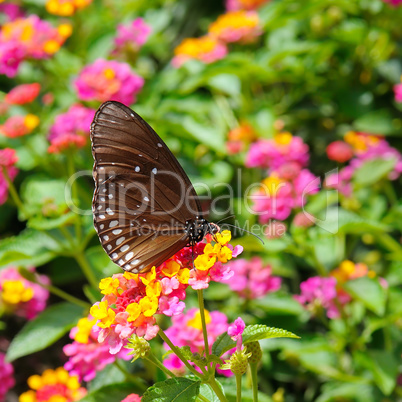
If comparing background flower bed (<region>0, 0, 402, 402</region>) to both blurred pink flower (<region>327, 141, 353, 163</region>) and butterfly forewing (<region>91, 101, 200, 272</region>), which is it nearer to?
blurred pink flower (<region>327, 141, 353, 163</region>)

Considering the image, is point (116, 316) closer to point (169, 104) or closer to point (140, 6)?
point (169, 104)

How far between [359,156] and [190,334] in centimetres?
125

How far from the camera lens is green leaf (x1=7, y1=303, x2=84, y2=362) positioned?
189cm

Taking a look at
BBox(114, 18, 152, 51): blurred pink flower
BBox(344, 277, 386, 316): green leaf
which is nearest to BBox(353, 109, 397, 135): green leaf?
BBox(344, 277, 386, 316): green leaf

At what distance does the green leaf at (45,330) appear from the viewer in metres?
1.89

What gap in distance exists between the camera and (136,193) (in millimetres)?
1553

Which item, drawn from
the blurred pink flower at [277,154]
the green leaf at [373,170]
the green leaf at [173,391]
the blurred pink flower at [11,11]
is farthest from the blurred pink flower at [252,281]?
the blurred pink flower at [11,11]

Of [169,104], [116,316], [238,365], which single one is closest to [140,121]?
[116,316]

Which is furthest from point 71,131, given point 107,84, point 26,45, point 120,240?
point 120,240

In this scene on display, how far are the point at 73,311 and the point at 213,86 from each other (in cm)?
142

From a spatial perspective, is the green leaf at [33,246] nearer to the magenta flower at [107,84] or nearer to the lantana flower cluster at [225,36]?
the magenta flower at [107,84]

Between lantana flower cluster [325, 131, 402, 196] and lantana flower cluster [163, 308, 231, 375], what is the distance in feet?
3.02

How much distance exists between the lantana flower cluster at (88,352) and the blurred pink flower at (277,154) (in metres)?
1.07

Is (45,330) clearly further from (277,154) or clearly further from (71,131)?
(277,154)
